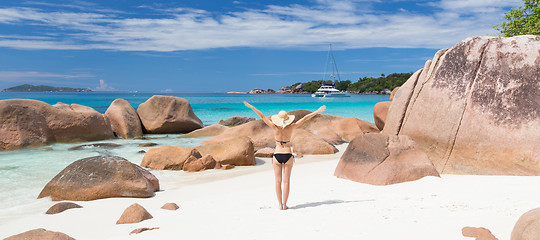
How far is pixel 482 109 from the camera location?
745 cm

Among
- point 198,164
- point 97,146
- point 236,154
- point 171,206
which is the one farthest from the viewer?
point 97,146

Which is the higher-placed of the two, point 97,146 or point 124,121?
point 124,121

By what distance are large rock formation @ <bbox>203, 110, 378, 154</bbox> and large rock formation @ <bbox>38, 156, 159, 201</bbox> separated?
6.05 m

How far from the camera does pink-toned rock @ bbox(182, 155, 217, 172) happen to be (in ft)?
31.2

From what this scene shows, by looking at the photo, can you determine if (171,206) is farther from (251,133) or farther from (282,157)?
(251,133)

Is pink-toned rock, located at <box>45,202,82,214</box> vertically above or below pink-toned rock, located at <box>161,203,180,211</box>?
above

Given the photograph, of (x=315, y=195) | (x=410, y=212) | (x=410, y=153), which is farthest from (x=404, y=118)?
(x=410, y=212)

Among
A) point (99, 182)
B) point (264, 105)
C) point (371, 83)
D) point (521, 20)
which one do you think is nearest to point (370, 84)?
point (371, 83)

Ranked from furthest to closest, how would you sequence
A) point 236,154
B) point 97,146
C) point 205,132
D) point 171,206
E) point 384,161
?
point 205,132
point 97,146
point 236,154
point 384,161
point 171,206

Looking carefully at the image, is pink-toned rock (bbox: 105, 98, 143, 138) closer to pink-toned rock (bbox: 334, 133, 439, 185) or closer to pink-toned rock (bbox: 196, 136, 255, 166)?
pink-toned rock (bbox: 196, 136, 255, 166)

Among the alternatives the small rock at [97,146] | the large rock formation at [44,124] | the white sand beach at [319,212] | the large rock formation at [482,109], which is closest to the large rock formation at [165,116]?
the large rock formation at [44,124]

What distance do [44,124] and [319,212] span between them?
12841 millimetres

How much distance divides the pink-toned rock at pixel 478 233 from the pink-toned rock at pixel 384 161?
2.54 meters

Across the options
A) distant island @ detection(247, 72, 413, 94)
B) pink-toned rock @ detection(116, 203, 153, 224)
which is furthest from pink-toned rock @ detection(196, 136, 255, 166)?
distant island @ detection(247, 72, 413, 94)
